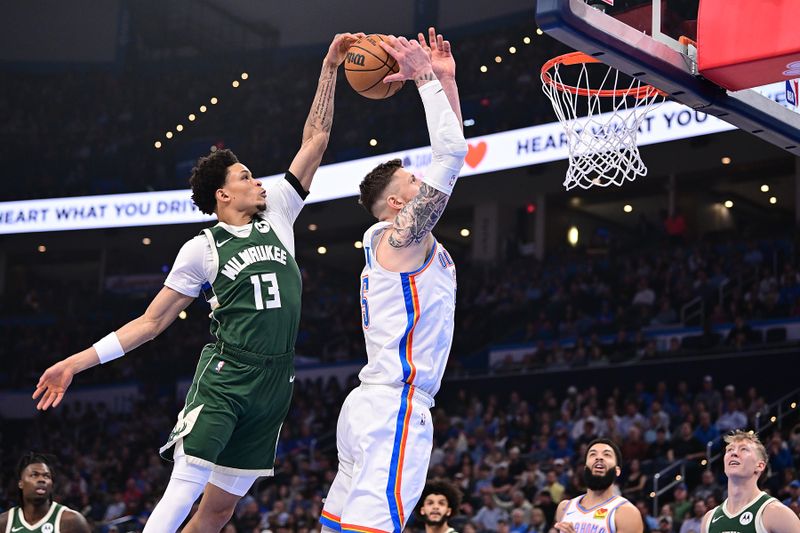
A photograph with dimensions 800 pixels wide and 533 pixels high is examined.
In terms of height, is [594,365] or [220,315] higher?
[594,365]

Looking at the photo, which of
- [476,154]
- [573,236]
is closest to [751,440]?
[476,154]

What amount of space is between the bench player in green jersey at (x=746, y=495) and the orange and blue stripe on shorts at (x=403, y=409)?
306 centimetres

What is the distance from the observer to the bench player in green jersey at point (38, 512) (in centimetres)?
645

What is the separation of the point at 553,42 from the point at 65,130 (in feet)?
39.4

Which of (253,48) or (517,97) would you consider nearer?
(517,97)

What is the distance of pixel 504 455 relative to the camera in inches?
583

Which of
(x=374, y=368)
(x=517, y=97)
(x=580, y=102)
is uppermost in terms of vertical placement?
(x=517, y=97)

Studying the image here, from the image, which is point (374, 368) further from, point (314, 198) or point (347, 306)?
point (347, 306)

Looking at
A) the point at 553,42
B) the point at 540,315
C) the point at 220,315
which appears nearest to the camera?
the point at 220,315

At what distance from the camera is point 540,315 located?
19.4 metres

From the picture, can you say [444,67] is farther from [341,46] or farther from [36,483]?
[36,483]

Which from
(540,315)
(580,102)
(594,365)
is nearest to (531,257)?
(540,315)

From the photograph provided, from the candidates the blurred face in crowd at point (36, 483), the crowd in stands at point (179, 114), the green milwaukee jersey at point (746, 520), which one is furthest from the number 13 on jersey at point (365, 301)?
the crowd in stands at point (179, 114)

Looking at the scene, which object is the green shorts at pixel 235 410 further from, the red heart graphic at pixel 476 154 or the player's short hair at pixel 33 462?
the red heart graphic at pixel 476 154
